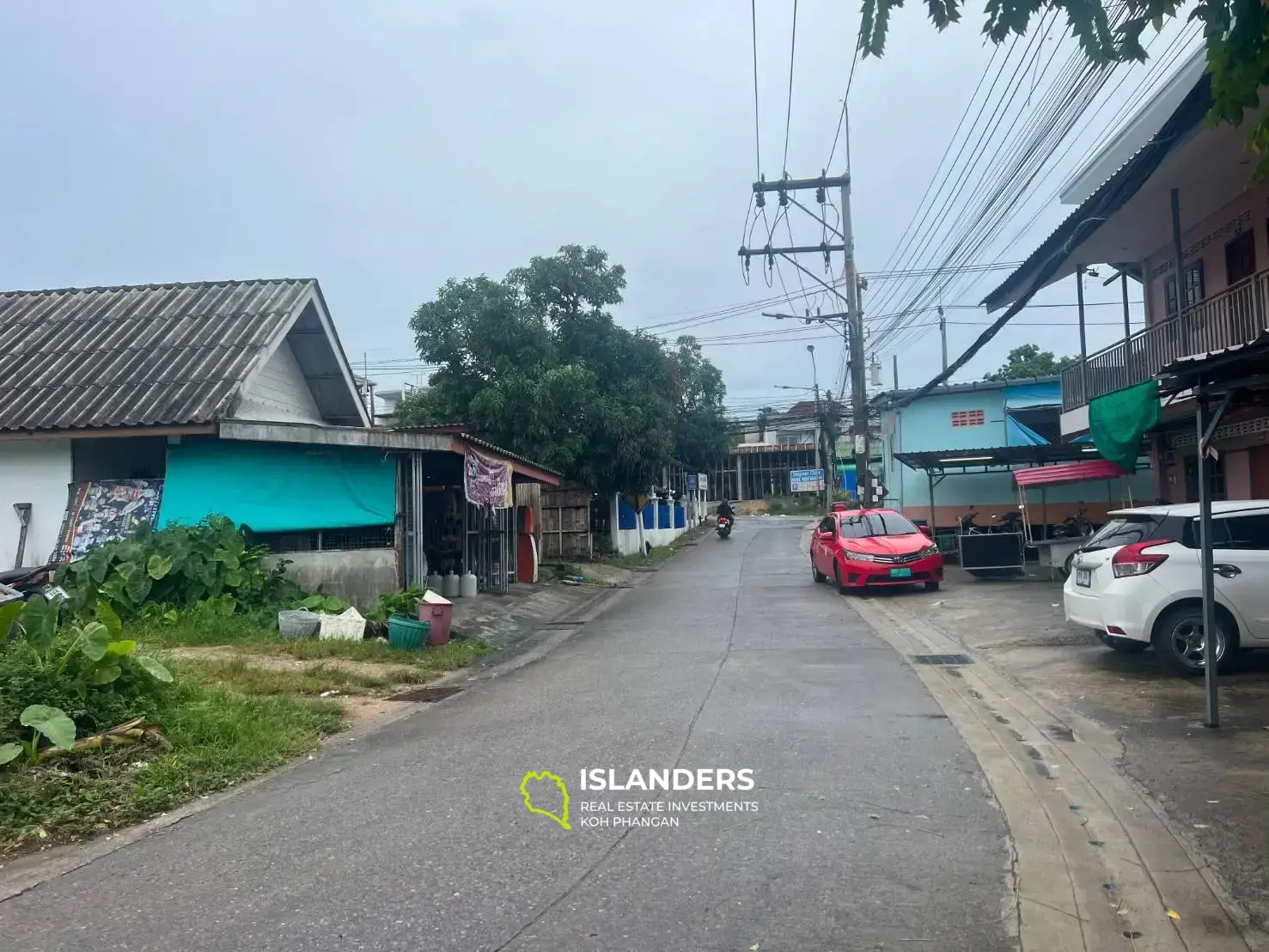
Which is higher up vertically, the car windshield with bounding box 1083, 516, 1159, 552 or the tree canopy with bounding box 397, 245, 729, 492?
the tree canopy with bounding box 397, 245, 729, 492

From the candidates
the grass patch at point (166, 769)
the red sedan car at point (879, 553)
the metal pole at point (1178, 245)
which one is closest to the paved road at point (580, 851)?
the grass patch at point (166, 769)

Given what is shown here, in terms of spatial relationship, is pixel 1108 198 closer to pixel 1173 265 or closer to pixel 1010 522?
pixel 1173 265

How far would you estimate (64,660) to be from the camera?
25.1 ft

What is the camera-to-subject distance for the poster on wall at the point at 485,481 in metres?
17.1

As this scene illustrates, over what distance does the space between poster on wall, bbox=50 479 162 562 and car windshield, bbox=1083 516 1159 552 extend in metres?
12.2

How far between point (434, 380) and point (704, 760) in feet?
68.7

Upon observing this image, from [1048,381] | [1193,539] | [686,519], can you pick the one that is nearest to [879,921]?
[1193,539]

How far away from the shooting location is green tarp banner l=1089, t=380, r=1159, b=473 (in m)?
Result: 14.7

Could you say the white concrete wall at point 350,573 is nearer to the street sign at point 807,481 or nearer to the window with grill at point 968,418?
the window with grill at point 968,418

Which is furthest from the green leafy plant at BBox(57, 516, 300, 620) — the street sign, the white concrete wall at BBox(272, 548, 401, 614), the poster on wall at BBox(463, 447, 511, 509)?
the street sign

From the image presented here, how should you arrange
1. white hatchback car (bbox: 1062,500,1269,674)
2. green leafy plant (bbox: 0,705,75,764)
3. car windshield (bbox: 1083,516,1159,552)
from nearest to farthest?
green leafy plant (bbox: 0,705,75,764)
white hatchback car (bbox: 1062,500,1269,674)
car windshield (bbox: 1083,516,1159,552)

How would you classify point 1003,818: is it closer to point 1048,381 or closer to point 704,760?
point 704,760

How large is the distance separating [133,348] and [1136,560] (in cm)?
1481

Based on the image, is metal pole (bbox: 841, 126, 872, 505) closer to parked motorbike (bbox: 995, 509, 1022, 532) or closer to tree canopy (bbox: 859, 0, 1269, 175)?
parked motorbike (bbox: 995, 509, 1022, 532)
